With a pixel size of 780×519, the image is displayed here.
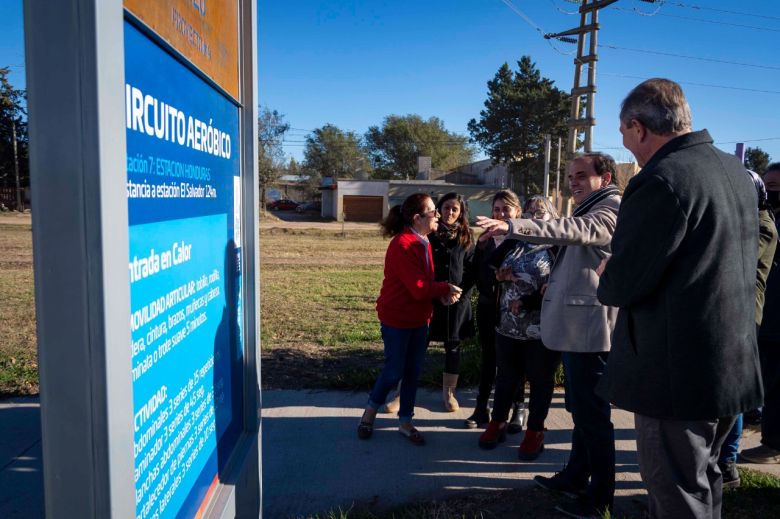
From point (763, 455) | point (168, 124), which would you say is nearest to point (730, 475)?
point (763, 455)

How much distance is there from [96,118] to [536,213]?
368 centimetres

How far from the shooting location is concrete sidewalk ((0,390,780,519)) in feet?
11.1

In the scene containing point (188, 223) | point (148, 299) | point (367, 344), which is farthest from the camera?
point (367, 344)

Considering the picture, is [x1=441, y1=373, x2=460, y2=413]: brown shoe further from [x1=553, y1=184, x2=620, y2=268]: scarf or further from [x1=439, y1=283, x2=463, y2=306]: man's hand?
[x1=553, y1=184, x2=620, y2=268]: scarf

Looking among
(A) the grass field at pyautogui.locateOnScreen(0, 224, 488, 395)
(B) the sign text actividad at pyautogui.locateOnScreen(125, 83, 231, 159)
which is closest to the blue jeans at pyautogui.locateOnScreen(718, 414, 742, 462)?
(A) the grass field at pyautogui.locateOnScreen(0, 224, 488, 395)

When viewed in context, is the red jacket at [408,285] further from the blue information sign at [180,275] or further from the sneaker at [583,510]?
the blue information sign at [180,275]

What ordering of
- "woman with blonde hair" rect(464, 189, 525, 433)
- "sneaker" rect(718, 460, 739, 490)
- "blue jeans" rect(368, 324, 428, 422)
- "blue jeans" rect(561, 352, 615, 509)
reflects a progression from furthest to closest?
1. "woman with blonde hair" rect(464, 189, 525, 433)
2. "blue jeans" rect(368, 324, 428, 422)
3. "sneaker" rect(718, 460, 739, 490)
4. "blue jeans" rect(561, 352, 615, 509)

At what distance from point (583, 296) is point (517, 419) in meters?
1.70

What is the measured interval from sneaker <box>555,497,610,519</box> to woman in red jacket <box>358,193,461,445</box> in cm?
121

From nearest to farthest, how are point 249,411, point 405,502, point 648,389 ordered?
1. point 648,389
2. point 249,411
3. point 405,502

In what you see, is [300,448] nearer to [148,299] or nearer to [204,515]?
[204,515]

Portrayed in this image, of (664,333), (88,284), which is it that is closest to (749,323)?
(664,333)

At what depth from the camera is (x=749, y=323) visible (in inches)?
90.3

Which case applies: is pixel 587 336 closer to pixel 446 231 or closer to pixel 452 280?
pixel 452 280
